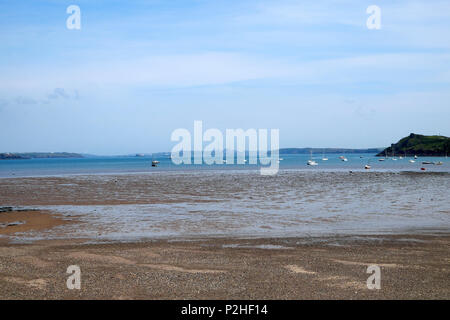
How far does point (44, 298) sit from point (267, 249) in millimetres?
7878

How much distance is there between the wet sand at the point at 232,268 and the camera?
35.0ft

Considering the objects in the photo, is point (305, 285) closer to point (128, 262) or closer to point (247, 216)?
point (128, 262)

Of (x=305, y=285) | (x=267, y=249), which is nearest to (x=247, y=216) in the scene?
(x=267, y=249)

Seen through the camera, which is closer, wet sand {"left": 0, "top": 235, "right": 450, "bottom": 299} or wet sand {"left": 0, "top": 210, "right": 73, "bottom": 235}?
wet sand {"left": 0, "top": 235, "right": 450, "bottom": 299}

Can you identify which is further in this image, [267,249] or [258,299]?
[267,249]

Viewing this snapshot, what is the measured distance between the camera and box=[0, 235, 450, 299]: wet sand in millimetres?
10656

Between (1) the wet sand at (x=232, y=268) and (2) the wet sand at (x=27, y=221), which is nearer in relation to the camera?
(1) the wet sand at (x=232, y=268)

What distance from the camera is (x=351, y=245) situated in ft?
53.9

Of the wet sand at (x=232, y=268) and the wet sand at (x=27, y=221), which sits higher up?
the wet sand at (x=232, y=268)

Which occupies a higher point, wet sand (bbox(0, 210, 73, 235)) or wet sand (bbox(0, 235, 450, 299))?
wet sand (bbox(0, 235, 450, 299))

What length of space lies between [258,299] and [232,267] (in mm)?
3046

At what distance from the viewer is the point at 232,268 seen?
512 inches
